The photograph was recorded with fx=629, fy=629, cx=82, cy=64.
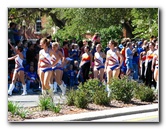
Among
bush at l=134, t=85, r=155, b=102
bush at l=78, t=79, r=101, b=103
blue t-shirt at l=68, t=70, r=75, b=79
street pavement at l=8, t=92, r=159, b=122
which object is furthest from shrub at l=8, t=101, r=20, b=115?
blue t-shirt at l=68, t=70, r=75, b=79

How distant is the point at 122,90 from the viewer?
12422mm

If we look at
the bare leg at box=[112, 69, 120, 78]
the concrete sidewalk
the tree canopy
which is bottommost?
the concrete sidewalk

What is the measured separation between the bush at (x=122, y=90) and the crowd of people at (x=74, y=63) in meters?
0.14

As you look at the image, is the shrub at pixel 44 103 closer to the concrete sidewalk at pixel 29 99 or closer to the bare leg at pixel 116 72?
the concrete sidewalk at pixel 29 99

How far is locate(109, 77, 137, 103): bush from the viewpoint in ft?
40.7

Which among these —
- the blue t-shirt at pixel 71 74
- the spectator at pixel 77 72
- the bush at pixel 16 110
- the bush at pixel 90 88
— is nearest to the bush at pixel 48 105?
the bush at pixel 16 110

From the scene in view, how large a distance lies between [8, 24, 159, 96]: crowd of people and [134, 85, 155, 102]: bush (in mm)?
239

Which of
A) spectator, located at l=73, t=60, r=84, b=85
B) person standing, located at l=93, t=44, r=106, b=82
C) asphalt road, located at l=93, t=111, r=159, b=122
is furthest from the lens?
spectator, located at l=73, t=60, r=84, b=85

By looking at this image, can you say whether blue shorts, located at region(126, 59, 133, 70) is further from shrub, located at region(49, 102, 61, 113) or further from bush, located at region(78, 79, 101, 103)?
shrub, located at region(49, 102, 61, 113)

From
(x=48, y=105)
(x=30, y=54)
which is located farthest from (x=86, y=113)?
(x=30, y=54)

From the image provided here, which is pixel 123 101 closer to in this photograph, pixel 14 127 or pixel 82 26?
pixel 82 26

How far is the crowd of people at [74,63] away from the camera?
12234 mm

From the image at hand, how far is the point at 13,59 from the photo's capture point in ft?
40.6
